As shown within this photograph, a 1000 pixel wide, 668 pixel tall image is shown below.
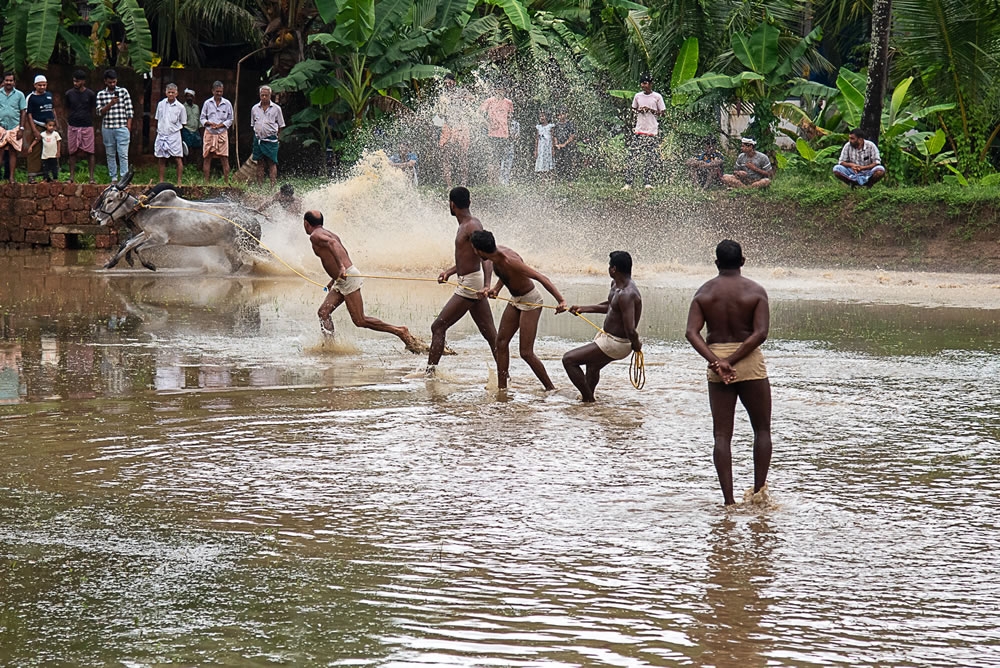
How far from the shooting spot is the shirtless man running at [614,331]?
956 centimetres

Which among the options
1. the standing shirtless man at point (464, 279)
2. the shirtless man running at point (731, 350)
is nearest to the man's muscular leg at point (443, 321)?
the standing shirtless man at point (464, 279)

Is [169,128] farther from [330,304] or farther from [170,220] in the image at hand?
[330,304]

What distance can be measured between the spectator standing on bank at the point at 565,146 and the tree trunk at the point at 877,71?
5.86 meters

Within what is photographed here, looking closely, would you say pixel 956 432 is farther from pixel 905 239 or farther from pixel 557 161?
pixel 557 161

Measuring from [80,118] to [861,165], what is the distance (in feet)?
44.7

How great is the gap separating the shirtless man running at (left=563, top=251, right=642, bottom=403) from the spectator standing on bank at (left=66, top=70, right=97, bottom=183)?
15246 millimetres

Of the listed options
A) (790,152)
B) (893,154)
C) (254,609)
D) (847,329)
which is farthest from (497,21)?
(254,609)

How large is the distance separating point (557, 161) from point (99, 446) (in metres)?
17.2

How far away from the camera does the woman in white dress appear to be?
79.0 feet

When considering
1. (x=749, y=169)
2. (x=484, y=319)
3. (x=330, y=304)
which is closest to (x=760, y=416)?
(x=484, y=319)

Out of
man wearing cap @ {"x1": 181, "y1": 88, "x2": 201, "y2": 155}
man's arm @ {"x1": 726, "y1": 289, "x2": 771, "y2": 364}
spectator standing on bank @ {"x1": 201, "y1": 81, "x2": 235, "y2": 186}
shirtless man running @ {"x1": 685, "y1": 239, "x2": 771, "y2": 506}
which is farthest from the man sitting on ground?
man's arm @ {"x1": 726, "y1": 289, "x2": 771, "y2": 364}

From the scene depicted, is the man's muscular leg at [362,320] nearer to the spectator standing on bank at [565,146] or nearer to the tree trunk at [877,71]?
the tree trunk at [877,71]

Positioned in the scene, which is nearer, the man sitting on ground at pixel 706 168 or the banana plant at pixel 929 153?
the banana plant at pixel 929 153

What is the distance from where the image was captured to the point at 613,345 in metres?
9.77
